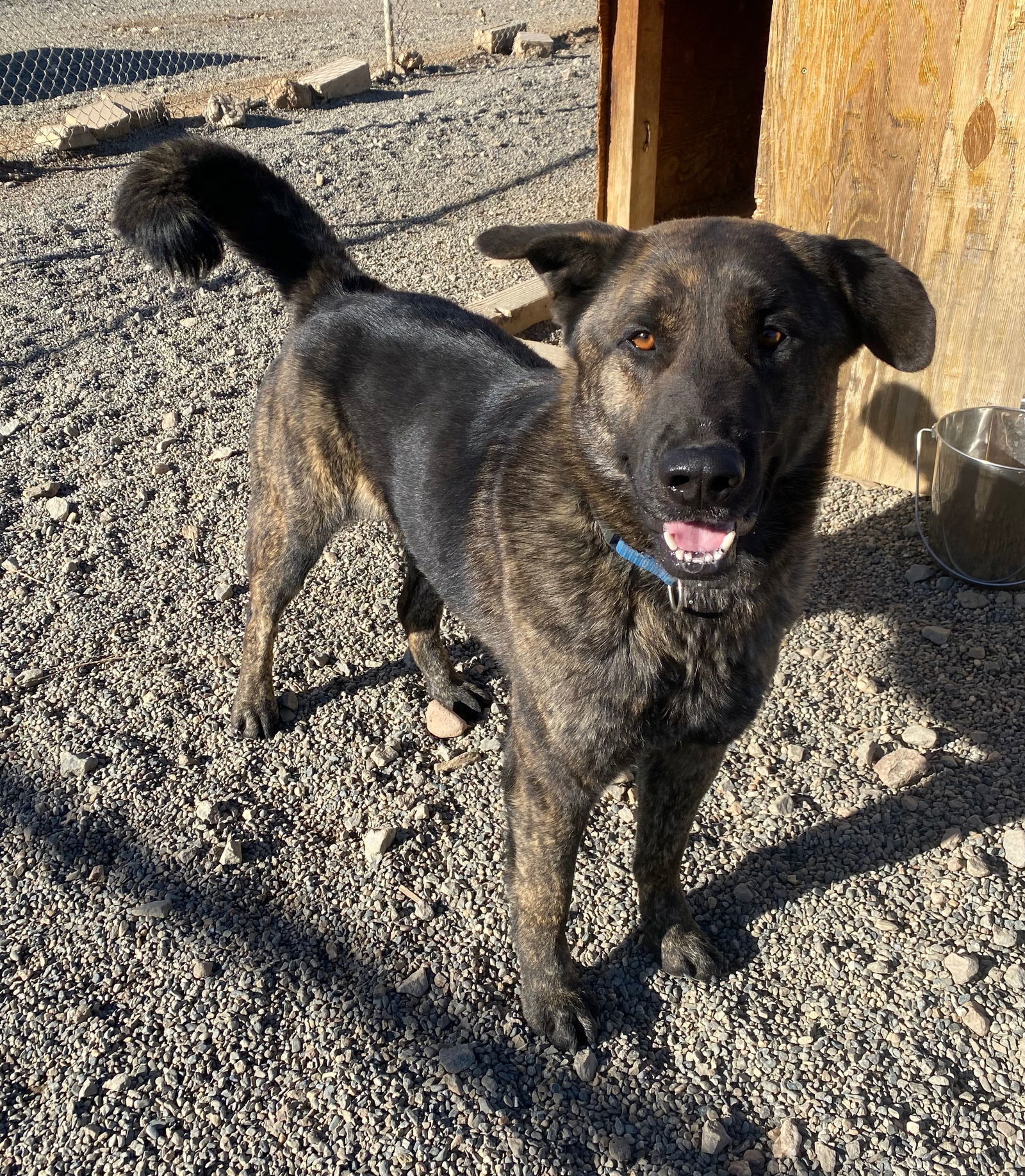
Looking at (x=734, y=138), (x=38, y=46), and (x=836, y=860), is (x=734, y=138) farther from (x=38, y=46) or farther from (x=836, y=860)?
(x=38, y=46)

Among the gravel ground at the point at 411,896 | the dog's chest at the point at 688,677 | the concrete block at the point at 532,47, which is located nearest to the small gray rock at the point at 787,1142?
the gravel ground at the point at 411,896

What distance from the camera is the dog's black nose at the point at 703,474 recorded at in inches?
72.9

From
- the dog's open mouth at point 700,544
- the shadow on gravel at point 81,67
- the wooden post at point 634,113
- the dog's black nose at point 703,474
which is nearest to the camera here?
the dog's black nose at point 703,474

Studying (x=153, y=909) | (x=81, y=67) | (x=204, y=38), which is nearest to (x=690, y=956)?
(x=153, y=909)

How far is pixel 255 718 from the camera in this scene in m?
3.39

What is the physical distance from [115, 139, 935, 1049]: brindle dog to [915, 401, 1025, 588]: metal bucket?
5.85ft

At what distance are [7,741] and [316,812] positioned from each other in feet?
3.88

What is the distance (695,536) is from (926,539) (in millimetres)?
2509

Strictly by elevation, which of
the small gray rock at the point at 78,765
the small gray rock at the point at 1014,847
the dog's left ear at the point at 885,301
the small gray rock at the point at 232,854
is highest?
the dog's left ear at the point at 885,301

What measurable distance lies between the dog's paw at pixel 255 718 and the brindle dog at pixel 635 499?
917mm

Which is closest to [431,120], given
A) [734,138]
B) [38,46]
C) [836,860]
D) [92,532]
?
[734,138]

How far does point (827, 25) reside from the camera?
397cm

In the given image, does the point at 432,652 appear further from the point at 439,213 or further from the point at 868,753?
the point at 439,213

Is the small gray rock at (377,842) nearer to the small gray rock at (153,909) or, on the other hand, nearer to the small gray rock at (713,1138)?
the small gray rock at (153,909)
